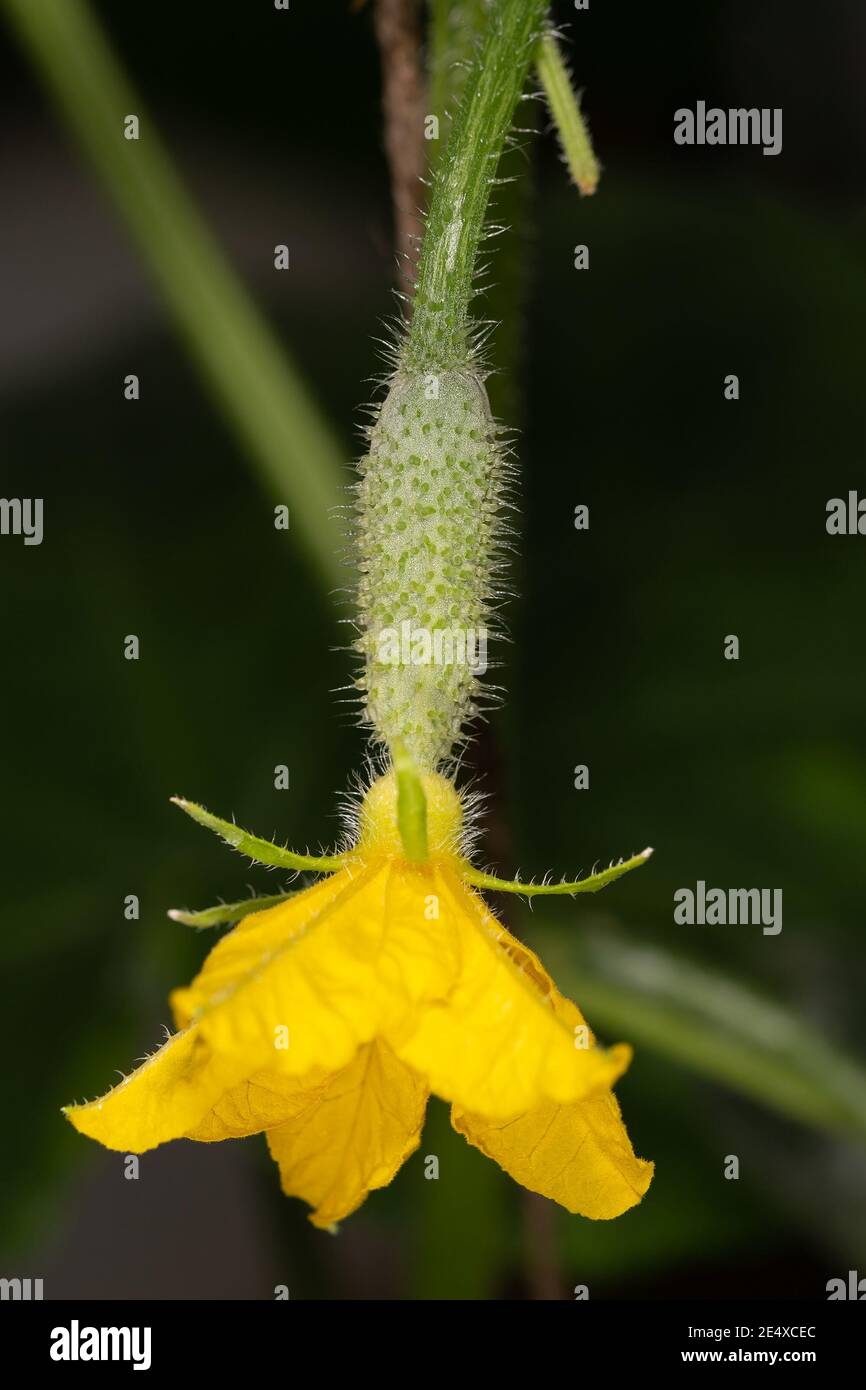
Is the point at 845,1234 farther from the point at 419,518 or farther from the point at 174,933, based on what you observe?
the point at 419,518

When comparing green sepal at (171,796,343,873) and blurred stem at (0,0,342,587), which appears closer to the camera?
green sepal at (171,796,343,873)

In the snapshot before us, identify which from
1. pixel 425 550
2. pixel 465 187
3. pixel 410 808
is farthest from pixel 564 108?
pixel 410 808

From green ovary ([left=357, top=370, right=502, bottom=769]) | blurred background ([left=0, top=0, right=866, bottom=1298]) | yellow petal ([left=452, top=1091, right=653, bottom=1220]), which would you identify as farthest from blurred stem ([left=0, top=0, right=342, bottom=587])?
yellow petal ([left=452, top=1091, right=653, bottom=1220])

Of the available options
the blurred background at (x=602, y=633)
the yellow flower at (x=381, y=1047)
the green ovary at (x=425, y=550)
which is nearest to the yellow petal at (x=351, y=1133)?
the yellow flower at (x=381, y=1047)

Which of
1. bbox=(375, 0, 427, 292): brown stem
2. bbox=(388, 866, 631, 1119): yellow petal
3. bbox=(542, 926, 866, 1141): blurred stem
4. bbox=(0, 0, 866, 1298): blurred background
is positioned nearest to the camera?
bbox=(388, 866, 631, 1119): yellow petal

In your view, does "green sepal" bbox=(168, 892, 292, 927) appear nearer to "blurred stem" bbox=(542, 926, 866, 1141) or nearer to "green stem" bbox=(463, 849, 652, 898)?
"green stem" bbox=(463, 849, 652, 898)

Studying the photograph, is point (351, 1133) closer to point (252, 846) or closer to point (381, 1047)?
point (381, 1047)
